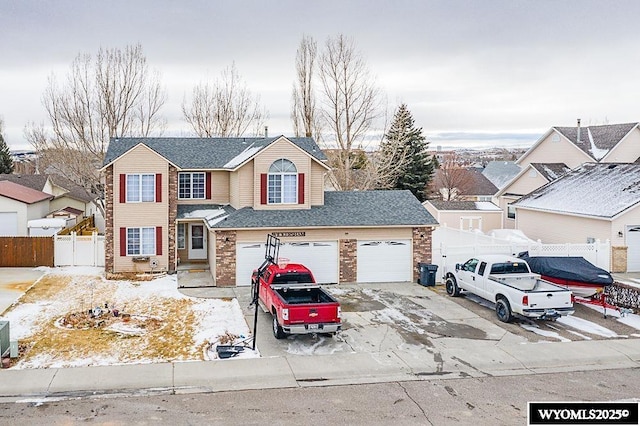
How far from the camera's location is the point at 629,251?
1026 inches

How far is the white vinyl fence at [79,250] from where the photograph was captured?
84.5ft

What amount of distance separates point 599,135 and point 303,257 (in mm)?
25884

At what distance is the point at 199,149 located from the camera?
28078mm

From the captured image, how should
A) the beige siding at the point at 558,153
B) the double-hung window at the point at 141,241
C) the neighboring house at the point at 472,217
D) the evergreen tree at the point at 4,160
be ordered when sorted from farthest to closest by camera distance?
the evergreen tree at the point at 4,160 < the neighboring house at the point at 472,217 < the beige siding at the point at 558,153 < the double-hung window at the point at 141,241

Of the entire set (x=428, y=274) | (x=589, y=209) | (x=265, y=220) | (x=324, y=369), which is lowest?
(x=324, y=369)

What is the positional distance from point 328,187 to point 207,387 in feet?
114

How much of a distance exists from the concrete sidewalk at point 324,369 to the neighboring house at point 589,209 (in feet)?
39.4

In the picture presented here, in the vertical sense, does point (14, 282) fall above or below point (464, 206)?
below

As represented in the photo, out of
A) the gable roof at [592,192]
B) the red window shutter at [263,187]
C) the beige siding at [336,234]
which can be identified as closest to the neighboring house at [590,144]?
the gable roof at [592,192]

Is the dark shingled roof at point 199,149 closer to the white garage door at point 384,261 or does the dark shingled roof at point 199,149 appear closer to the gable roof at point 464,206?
the white garage door at point 384,261

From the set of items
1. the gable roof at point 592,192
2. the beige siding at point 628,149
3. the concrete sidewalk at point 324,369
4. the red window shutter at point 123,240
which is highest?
the beige siding at point 628,149

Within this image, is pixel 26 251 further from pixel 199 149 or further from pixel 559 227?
pixel 559 227

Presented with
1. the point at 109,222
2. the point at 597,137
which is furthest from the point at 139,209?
the point at 597,137

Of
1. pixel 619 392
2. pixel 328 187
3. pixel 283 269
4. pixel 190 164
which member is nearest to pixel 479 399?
pixel 619 392
